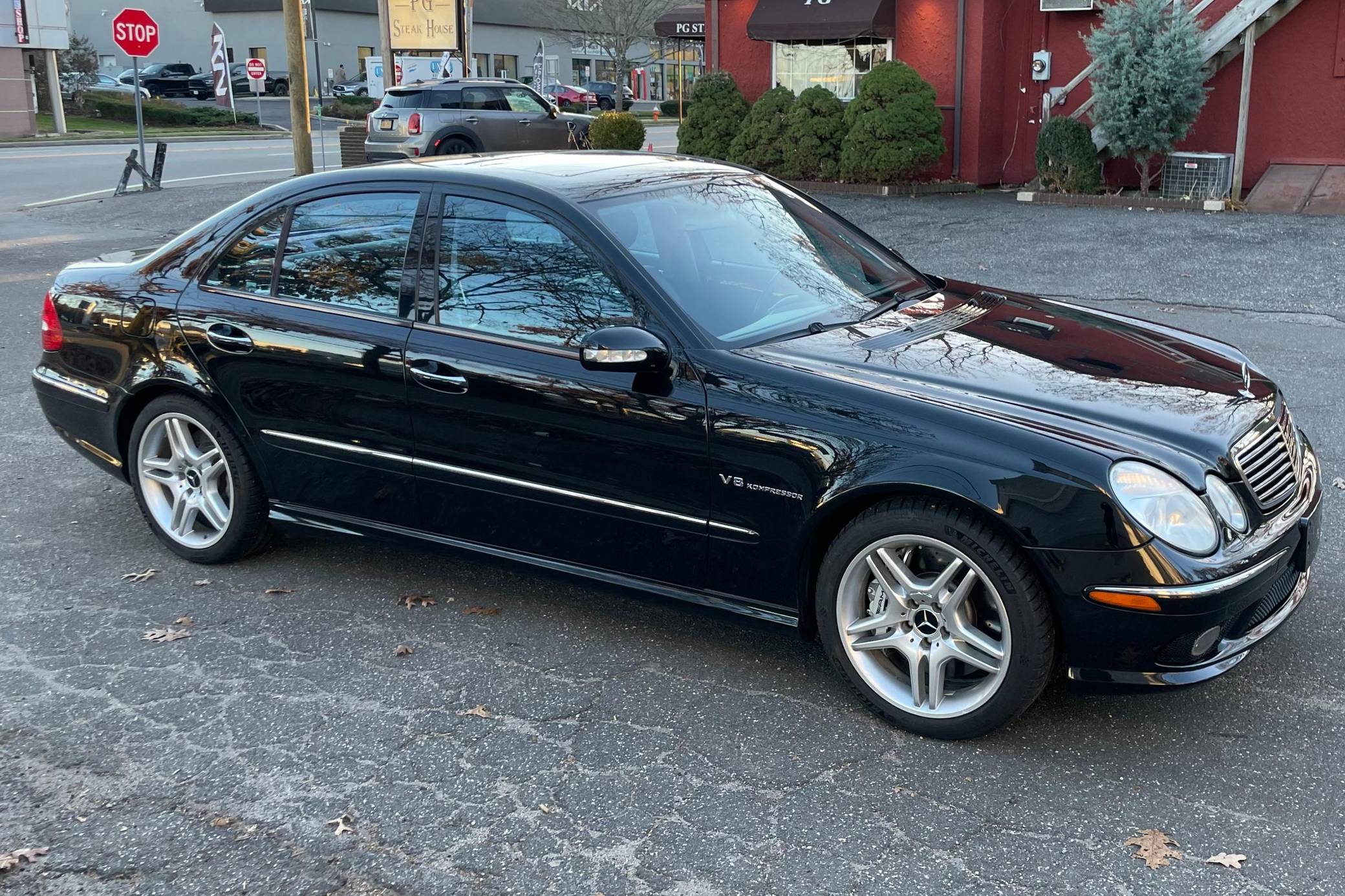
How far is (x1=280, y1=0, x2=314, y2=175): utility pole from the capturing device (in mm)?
13883

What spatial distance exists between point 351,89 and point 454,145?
38243mm

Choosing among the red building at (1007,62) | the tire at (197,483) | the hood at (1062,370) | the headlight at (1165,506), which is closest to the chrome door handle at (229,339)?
the tire at (197,483)

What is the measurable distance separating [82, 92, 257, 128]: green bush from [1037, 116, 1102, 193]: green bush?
34.5 m

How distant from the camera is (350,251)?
15.1ft

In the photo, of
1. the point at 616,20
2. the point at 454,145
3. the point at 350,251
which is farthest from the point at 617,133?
the point at 616,20

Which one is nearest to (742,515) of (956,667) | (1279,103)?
(956,667)

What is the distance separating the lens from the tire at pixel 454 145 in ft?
70.2

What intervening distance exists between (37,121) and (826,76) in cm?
3408

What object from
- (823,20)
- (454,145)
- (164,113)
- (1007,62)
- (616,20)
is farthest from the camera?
(616,20)

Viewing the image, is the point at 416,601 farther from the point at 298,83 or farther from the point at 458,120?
the point at 458,120

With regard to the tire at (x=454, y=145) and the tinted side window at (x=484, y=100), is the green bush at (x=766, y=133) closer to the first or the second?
the tire at (x=454, y=145)

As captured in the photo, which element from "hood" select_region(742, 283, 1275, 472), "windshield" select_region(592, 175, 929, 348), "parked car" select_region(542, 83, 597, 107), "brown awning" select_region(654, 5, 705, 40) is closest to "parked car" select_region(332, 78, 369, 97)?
"parked car" select_region(542, 83, 597, 107)

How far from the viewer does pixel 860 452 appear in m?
3.55

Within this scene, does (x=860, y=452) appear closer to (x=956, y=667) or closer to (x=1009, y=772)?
(x=956, y=667)
